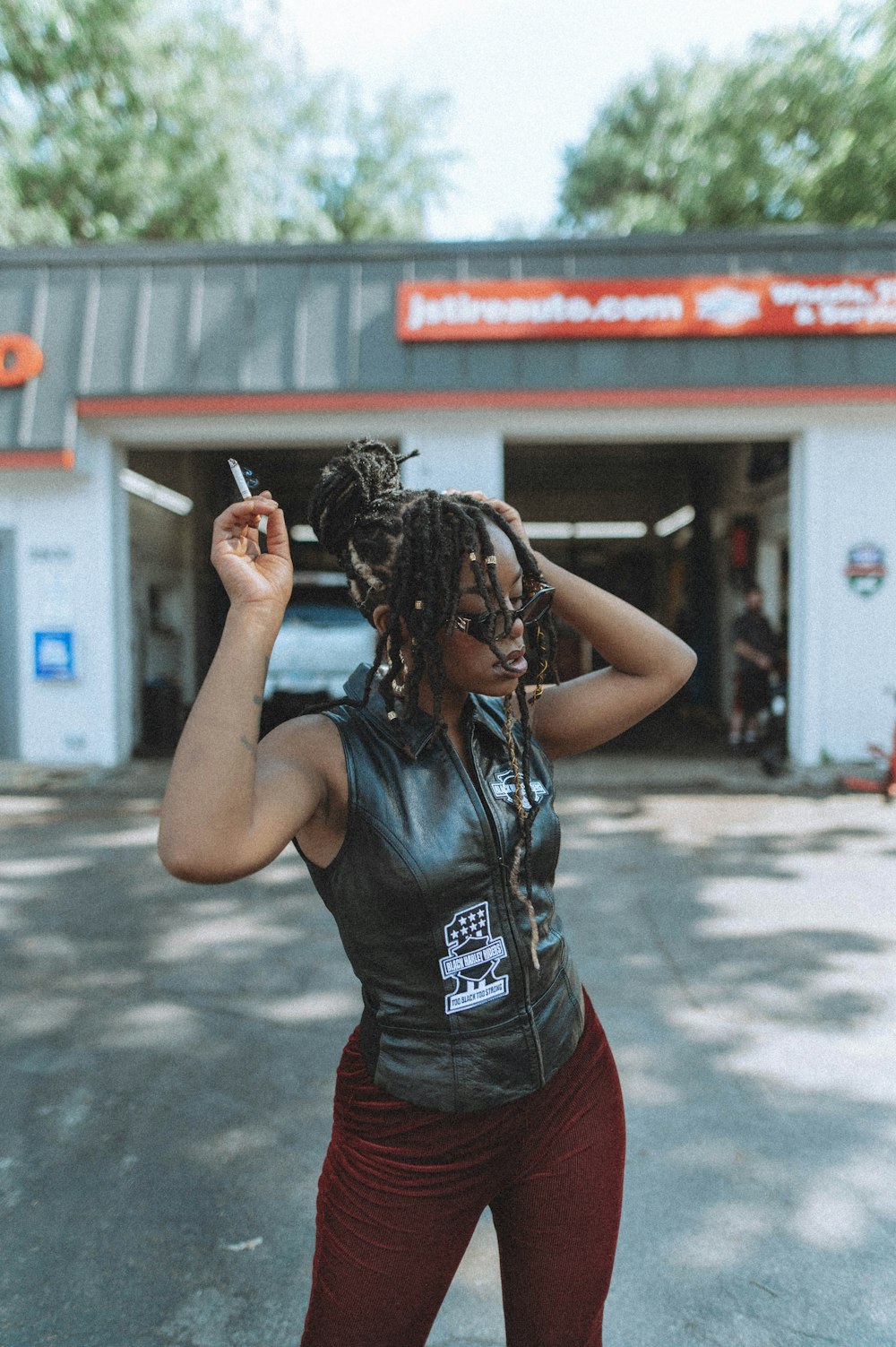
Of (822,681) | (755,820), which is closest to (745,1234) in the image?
(755,820)

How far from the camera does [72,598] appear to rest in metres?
10.2

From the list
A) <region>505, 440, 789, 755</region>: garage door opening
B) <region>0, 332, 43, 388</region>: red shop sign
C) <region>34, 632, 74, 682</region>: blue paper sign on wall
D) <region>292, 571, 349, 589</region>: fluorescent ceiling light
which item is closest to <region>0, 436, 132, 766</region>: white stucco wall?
<region>34, 632, 74, 682</region>: blue paper sign on wall

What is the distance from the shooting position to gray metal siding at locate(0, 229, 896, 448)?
9352 millimetres

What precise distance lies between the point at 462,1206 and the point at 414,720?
742mm

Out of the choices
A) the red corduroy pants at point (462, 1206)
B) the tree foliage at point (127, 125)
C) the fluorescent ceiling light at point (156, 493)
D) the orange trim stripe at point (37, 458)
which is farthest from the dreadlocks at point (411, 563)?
the tree foliage at point (127, 125)

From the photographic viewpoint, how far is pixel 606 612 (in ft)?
5.84

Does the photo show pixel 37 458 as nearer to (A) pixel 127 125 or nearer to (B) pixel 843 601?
(B) pixel 843 601

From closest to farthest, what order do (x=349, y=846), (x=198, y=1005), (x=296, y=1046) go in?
(x=349, y=846) < (x=296, y=1046) < (x=198, y=1005)

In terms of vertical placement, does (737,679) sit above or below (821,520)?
below

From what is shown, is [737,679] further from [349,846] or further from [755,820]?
[349,846]

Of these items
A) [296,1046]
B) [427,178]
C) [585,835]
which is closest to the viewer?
[296,1046]

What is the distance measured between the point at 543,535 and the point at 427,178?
51.3 ft

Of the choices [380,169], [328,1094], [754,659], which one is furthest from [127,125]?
[328,1094]

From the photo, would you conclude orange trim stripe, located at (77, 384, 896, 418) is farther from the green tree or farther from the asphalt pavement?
the green tree
